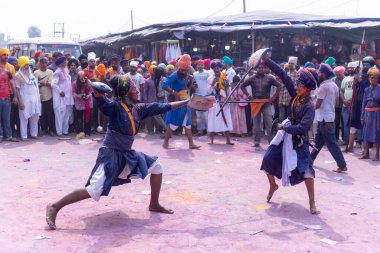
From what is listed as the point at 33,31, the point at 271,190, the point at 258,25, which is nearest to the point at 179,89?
the point at 271,190

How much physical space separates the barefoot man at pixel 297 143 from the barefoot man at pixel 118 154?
4.58 feet

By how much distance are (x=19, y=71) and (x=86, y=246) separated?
23.1ft

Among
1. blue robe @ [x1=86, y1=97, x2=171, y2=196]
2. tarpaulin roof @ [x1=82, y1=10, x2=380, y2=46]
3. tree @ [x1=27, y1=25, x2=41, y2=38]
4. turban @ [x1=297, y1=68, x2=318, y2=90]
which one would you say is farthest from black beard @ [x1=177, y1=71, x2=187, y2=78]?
tree @ [x1=27, y1=25, x2=41, y2=38]

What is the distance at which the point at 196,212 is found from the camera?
5.57 m

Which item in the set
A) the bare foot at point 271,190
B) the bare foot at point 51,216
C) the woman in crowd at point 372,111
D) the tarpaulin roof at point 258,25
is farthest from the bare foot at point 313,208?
the tarpaulin roof at point 258,25

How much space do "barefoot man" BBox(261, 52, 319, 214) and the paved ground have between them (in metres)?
0.41

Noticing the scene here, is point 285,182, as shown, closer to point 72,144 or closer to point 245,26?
point 72,144

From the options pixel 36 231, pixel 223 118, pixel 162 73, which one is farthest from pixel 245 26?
pixel 36 231

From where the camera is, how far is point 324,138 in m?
7.90

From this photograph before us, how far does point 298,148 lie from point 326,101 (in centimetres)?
262

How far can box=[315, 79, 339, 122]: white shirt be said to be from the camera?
7809mm

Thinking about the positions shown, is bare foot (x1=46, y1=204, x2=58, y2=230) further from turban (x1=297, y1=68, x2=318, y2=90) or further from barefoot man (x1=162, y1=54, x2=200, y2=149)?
barefoot man (x1=162, y1=54, x2=200, y2=149)

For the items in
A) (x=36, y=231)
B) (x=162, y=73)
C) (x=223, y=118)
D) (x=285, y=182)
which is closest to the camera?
(x=36, y=231)

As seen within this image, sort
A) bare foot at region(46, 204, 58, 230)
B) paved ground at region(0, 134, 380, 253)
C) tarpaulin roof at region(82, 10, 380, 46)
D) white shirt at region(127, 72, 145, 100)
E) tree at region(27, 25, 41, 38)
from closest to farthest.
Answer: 1. paved ground at region(0, 134, 380, 253)
2. bare foot at region(46, 204, 58, 230)
3. white shirt at region(127, 72, 145, 100)
4. tarpaulin roof at region(82, 10, 380, 46)
5. tree at region(27, 25, 41, 38)
